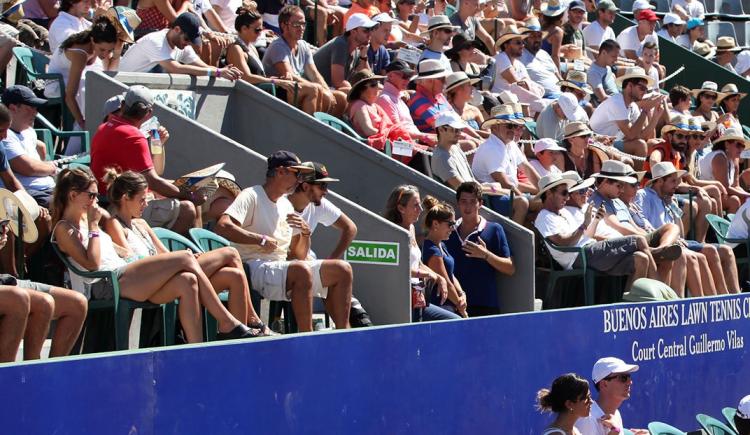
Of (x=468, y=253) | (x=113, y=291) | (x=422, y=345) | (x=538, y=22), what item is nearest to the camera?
(x=113, y=291)

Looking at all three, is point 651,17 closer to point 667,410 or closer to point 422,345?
point 667,410

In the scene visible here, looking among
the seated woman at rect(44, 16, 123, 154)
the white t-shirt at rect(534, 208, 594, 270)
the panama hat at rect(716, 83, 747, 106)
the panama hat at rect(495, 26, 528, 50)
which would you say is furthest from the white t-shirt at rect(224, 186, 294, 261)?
the panama hat at rect(716, 83, 747, 106)

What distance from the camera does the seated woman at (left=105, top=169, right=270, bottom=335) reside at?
7.73 metres

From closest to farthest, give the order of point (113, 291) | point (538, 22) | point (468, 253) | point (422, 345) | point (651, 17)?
1. point (113, 291)
2. point (422, 345)
3. point (468, 253)
4. point (538, 22)
5. point (651, 17)

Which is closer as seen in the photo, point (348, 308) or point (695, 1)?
point (348, 308)

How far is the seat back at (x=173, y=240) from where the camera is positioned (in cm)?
838

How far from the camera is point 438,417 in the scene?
8016 millimetres

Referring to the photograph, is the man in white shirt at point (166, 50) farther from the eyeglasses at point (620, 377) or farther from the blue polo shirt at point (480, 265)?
the eyeglasses at point (620, 377)

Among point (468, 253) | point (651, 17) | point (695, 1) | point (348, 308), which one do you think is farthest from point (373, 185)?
point (695, 1)

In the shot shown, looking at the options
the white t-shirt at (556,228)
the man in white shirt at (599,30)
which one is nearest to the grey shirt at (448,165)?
the white t-shirt at (556,228)

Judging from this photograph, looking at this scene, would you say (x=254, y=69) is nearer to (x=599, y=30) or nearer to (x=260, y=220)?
(x=260, y=220)

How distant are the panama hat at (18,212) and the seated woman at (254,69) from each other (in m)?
3.69

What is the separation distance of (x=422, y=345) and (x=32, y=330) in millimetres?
2176

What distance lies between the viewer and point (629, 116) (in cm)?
1382
